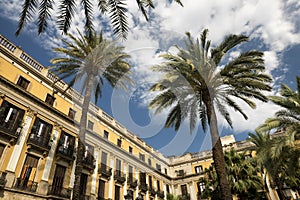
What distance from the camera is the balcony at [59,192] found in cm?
1617

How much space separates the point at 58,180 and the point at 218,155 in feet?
46.9

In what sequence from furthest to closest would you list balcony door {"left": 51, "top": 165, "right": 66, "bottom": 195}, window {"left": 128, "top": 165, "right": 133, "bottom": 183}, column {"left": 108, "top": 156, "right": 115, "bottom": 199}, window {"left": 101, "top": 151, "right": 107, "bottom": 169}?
window {"left": 128, "top": 165, "right": 133, "bottom": 183} → window {"left": 101, "top": 151, "right": 107, "bottom": 169} → column {"left": 108, "top": 156, "right": 115, "bottom": 199} → balcony door {"left": 51, "top": 165, "right": 66, "bottom": 195}

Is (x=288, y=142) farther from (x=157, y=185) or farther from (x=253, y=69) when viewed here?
(x=157, y=185)

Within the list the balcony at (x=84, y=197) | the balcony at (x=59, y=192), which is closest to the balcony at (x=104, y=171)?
the balcony at (x=84, y=197)

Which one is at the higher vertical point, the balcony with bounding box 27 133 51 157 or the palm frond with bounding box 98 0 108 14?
the balcony with bounding box 27 133 51 157

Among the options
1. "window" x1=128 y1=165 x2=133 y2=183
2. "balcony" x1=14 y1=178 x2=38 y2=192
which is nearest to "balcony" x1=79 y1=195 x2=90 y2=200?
"balcony" x1=14 y1=178 x2=38 y2=192

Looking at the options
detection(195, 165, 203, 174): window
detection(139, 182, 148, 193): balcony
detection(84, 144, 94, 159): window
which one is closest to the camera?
detection(84, 144, 94, 159): window

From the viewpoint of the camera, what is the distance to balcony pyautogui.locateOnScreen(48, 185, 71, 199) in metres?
16.2

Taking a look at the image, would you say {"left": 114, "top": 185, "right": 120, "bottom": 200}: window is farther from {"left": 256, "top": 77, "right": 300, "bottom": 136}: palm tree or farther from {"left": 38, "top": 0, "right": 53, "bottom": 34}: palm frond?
{"left": 38, "top": 0, "right": 53, "bottom": 34}: palm frond

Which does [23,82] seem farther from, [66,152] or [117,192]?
[117,192]

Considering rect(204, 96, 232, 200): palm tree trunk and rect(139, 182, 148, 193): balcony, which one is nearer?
rect(204, 96, 232, 200): palm tree trunk

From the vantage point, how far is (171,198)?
80.7 ft

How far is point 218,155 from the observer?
9.87 m

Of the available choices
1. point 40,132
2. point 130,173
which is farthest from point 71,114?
point 130,173
